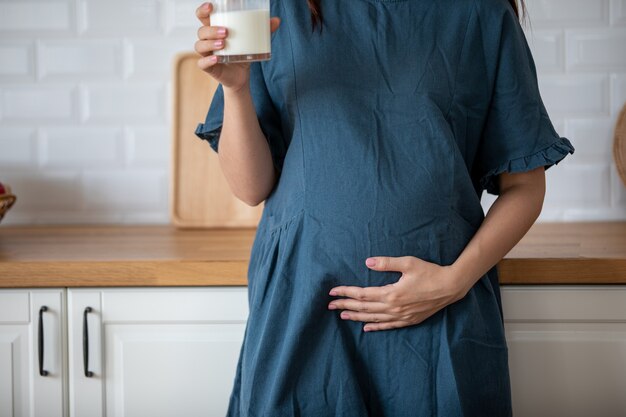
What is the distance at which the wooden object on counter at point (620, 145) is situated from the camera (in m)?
1.74

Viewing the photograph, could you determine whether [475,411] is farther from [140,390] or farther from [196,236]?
[196,236]

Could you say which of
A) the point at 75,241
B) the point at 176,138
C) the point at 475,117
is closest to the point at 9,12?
the point at 176,138

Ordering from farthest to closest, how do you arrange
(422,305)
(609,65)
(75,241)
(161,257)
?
(609,65) → (75,241) → (161,257) → (422,305)

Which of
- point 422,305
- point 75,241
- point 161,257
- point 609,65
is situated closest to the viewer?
point 422,305

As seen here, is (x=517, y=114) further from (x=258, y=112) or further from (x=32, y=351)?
Answer: (x=32, y=351)

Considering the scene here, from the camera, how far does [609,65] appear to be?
5.75ft

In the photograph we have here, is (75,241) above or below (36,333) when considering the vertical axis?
above

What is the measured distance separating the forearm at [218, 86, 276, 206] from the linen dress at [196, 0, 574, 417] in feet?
0.12

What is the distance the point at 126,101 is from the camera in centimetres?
180

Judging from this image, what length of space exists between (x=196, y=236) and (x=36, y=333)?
42 centimetres

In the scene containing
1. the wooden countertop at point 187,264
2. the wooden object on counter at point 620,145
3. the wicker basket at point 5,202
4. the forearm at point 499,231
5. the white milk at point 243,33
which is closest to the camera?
the white milk at point 243,33

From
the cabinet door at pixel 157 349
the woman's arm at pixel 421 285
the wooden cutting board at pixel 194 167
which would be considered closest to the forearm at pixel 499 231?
the woman's arm at pixel 421 285

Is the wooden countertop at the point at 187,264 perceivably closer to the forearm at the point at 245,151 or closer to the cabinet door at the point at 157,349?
the cabinet door at the point at 157,349

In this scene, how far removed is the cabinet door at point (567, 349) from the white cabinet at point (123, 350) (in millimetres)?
476
